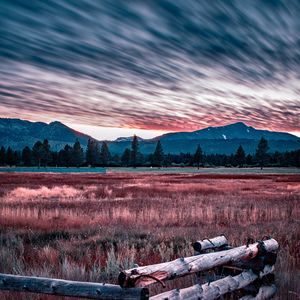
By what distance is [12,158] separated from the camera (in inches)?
5428

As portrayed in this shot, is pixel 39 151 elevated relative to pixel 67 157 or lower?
elevated

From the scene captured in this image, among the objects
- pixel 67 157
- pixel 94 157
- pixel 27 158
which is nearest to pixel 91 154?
pixel 94 157

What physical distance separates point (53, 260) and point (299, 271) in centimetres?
564

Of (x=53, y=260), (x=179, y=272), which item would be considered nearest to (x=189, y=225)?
(x=53, y=260)

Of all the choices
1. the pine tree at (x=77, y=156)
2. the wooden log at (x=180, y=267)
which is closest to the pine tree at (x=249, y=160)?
the pine tree at (x=77, y=156)

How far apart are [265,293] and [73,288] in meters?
3.73

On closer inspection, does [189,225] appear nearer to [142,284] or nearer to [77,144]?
[142,284]

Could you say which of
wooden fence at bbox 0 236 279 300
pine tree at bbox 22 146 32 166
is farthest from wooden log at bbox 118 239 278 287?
pine tree at bbox 22 146 32 166

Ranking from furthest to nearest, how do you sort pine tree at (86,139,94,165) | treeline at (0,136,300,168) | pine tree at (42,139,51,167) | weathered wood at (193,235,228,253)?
pine tree at (86,139,94,165) < pine tree at (42,139,51,167) < treeline at (0,136,300,168) < weathered wood at (193,235,228,253)

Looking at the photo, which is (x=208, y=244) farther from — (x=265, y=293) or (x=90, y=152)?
(x=90, y=152)

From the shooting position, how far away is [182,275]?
15.1ft

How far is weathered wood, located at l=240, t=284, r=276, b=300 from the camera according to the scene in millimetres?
6259

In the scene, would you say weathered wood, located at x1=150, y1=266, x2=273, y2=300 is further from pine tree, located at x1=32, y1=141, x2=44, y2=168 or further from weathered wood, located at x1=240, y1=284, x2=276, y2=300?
pine tree, located at x1=32, y1=141, x2=44, y2=168

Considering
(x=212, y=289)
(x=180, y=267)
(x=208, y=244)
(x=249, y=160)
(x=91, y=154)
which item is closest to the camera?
(x=180, y=267)
